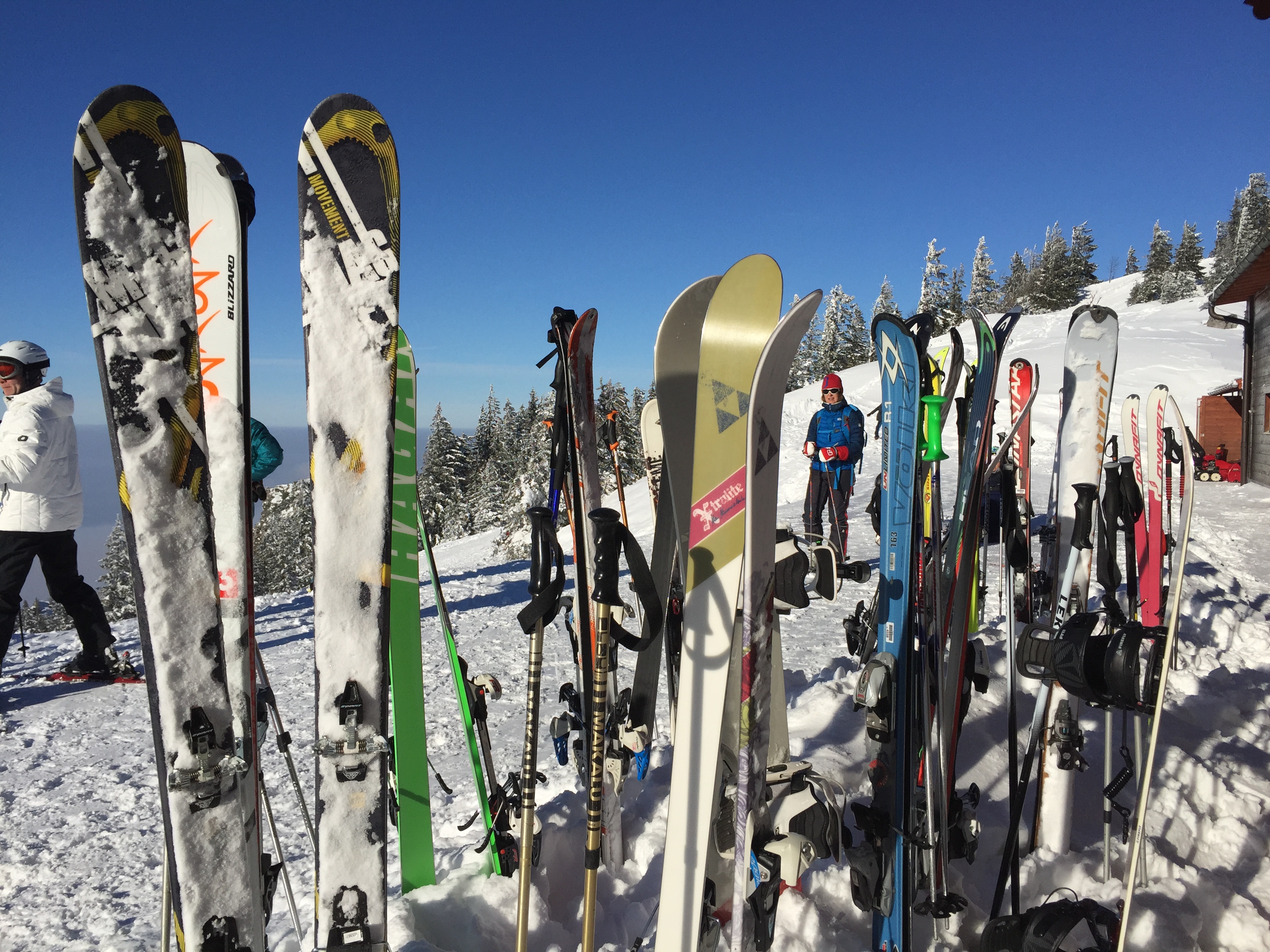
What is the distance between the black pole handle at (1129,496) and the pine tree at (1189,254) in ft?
179

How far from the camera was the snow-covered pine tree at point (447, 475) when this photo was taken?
31.2m

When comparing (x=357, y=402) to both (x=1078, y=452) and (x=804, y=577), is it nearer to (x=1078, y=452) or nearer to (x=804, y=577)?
(x=804, y=577)

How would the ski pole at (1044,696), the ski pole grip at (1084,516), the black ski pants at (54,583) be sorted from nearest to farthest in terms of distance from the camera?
the ski pole at (1044,696) → the ski pole grip at (1084,516) → the black ski pants at (54,583)

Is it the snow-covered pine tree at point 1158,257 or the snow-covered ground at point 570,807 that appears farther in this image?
the snow-covered pine tree at point 1158,257

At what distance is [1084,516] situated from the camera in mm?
2439

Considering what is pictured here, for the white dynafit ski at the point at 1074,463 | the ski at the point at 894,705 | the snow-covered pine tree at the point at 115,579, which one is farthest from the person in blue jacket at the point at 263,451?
the snow-covered pine tree at the point at 115,579

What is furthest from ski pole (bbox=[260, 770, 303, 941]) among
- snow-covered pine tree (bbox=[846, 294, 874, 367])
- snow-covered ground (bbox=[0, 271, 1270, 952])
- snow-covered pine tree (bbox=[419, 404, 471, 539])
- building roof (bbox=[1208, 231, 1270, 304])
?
snow-covered pine tree (bbox=[846, 294, 874, 367])

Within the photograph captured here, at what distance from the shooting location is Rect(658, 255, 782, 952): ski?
1.84 meters

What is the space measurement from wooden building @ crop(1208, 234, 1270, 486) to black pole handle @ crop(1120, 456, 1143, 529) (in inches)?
494

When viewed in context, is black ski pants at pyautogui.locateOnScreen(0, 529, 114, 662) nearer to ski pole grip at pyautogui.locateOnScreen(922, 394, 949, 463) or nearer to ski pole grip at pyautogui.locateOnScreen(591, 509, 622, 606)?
ski pole grip at pyautogui.locateOnScreen(591, 509, 622, 606)

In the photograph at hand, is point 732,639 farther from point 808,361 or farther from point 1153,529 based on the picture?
point 808,361

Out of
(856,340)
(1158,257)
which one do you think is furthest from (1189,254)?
(856,340)

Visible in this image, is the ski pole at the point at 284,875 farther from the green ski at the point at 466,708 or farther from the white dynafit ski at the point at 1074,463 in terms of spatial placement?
the white dynafit ski at the point at 1074,463

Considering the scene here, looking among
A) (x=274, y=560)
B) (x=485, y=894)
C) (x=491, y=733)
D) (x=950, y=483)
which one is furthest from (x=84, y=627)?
(x=274, y=560)
